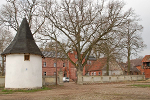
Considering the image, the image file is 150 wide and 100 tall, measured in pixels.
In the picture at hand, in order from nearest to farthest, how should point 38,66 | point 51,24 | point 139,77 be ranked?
1. point 38,66
2. point 51,24
3. point 139,77

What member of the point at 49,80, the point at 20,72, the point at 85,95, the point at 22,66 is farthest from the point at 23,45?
the point at 85,95

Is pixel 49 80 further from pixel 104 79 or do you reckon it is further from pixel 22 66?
pixel 104 79

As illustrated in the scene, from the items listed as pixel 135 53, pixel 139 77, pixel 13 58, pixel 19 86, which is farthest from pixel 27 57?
pixel 139 77

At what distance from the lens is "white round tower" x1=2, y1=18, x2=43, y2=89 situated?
18.8 m

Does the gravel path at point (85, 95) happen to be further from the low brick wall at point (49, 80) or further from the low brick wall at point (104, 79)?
the low brick wall at point (104, 79)

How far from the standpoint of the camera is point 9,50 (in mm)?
19422

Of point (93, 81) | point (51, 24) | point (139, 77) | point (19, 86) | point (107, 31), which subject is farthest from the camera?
point (139, 77)

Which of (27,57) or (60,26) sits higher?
(60,26)

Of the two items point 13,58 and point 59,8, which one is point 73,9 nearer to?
point 59,8

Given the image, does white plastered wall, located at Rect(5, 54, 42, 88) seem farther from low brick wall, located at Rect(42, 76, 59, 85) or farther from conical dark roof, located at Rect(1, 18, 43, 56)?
low brick wall, located at Rect(42, 76, 59, 85)

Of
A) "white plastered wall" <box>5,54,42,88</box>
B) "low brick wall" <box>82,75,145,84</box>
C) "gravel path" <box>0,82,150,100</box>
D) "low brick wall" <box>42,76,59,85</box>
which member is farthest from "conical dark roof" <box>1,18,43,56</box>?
"low brick wall" <box>82,75,145,84</box>

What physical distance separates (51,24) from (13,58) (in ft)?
41.2

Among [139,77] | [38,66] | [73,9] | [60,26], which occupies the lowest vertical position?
[139,77]

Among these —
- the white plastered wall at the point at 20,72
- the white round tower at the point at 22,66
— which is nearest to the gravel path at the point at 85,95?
the white plastered wall at the point at 20,72
